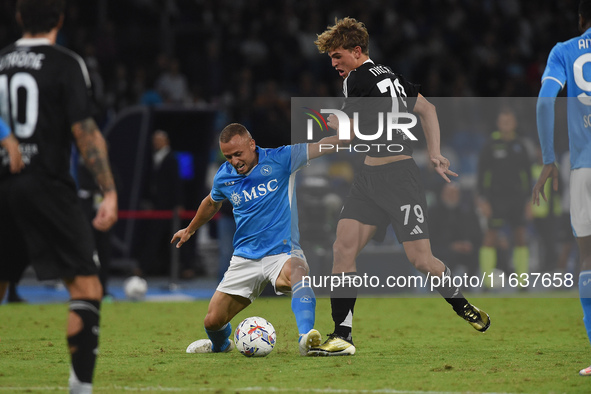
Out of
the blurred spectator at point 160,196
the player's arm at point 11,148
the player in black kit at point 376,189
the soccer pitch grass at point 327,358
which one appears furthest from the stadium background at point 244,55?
the player's arm at point 11,148

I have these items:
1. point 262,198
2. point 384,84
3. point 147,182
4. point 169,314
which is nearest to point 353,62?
point 384,84

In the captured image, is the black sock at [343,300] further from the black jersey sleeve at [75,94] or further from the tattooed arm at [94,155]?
the black jersey sleeve at [75,94]

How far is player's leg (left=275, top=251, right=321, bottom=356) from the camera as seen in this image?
6070 millimetres

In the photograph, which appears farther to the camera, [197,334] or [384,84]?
[197,334]

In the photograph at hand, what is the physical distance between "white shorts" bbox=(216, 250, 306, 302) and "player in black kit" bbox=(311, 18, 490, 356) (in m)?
0.44

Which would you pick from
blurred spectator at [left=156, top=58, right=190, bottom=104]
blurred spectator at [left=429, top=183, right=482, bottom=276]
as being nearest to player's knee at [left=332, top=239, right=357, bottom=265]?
blurred spectator at [left=429, top=183, right=482, bottom=276]

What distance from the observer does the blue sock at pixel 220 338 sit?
21.2ft

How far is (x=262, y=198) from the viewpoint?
6.53 m

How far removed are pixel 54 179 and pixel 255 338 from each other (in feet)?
8.05

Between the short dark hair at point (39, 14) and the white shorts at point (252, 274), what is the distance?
2681 millimetres

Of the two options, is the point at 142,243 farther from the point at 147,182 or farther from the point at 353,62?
the point at 353,62

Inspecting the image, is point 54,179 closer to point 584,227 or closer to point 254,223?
point 254,223

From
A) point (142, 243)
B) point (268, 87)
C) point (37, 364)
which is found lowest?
point (37, 364)

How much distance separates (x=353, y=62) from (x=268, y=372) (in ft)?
8.01
